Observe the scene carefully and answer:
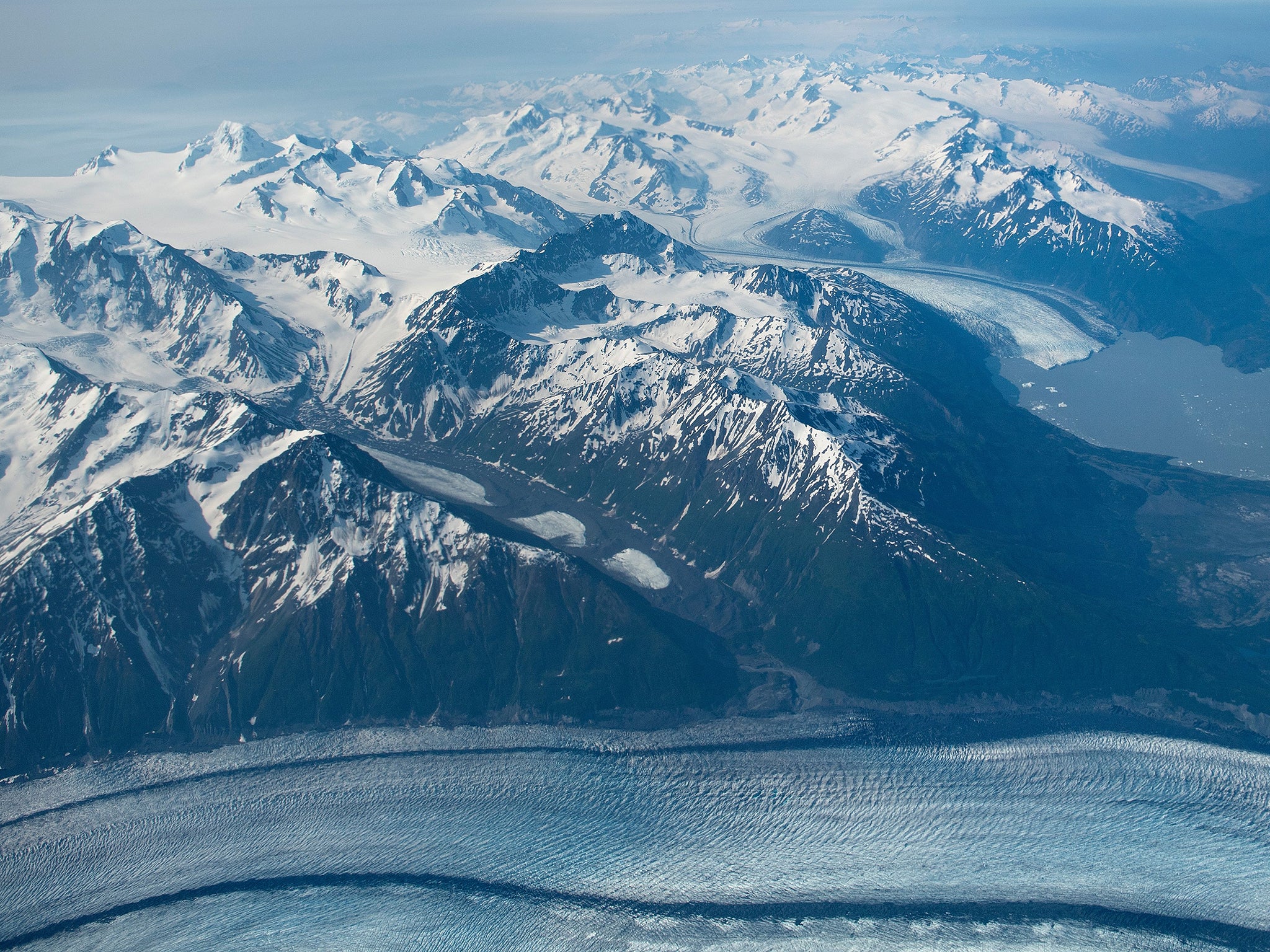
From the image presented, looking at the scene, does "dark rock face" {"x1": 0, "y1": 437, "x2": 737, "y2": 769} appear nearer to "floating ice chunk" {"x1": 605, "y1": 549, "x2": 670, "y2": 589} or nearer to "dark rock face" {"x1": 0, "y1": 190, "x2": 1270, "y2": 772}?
"dark rock face" {"x1": 0, "y1": 190, "x2": 1270, "y2": 772}

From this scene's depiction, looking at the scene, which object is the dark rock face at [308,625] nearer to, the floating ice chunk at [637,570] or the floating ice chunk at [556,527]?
the floating ice chunk at [637,570]

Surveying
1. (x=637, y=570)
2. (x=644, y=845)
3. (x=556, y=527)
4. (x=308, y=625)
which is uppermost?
(x=556, y=527)

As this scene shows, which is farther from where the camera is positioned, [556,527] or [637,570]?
[556,527]

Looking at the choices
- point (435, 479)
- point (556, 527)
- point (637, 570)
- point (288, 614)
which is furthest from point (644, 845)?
point (435, 479)

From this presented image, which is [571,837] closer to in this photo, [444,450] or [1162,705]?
[1162,705]

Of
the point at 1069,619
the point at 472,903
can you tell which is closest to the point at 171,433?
the point at 472,903

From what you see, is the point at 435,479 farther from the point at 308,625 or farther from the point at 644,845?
the point at 644,845

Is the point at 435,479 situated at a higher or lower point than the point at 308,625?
higher
